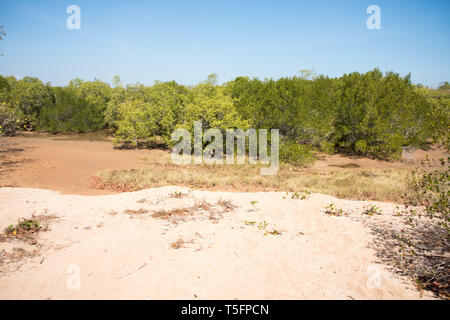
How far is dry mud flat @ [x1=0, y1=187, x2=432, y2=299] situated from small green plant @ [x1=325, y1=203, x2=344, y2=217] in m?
0.26

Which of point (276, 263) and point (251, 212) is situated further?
point (251, 212)

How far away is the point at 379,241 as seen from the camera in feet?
22.0

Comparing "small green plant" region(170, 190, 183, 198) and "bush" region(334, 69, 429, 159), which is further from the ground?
"bush" region(334, 69, 429, 159)

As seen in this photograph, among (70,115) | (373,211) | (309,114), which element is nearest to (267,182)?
(373,211)

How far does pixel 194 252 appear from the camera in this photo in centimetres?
607

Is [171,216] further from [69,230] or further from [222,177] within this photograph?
[222,177]

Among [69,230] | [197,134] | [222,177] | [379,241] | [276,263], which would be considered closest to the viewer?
[276,263]

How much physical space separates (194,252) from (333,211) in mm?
5184

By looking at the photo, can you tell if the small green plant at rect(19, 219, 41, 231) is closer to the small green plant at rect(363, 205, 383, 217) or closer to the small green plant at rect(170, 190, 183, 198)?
the small green plant at rect(170, 190, 183, 198)

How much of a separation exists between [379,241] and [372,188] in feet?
18.5

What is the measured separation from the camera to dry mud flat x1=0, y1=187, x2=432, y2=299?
16.0 ft

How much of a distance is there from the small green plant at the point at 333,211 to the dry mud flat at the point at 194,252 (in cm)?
26

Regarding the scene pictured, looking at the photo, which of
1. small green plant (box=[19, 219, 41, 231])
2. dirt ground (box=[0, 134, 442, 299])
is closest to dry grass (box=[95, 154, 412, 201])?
dirt ground (box=[0, 134, 442, 299])
